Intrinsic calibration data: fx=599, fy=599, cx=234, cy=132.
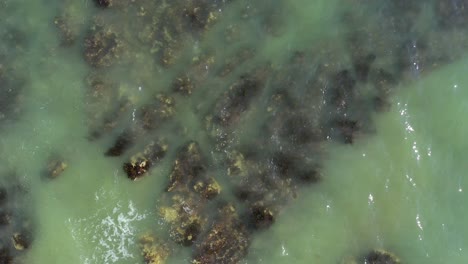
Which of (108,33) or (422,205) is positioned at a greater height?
(108,33)

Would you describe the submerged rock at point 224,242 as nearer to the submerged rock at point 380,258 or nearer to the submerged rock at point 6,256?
the submerged rock at point 380,258

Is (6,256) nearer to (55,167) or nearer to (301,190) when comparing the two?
A: (55,167)

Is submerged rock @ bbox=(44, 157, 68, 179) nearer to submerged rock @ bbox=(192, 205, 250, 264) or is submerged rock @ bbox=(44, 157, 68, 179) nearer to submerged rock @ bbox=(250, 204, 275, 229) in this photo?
submerged rock @ bbox=(192, 205, 250, 264)

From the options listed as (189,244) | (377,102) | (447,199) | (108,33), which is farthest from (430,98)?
(108,33)

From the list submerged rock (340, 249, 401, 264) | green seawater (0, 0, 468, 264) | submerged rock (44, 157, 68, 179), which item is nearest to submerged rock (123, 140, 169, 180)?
green seawater (0, 0, 468, 264)

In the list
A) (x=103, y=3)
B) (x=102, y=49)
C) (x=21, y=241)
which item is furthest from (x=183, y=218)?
(x=103, y=3)

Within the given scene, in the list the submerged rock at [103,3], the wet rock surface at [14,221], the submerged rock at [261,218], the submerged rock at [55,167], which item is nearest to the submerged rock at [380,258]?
the submerged rock at [261,218]

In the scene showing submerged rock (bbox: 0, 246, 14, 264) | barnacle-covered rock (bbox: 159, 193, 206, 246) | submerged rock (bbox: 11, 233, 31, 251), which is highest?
barnacle-covered rock (bbox: 159, 193, 206, 246)

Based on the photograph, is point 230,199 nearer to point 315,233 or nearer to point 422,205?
point 315,233
